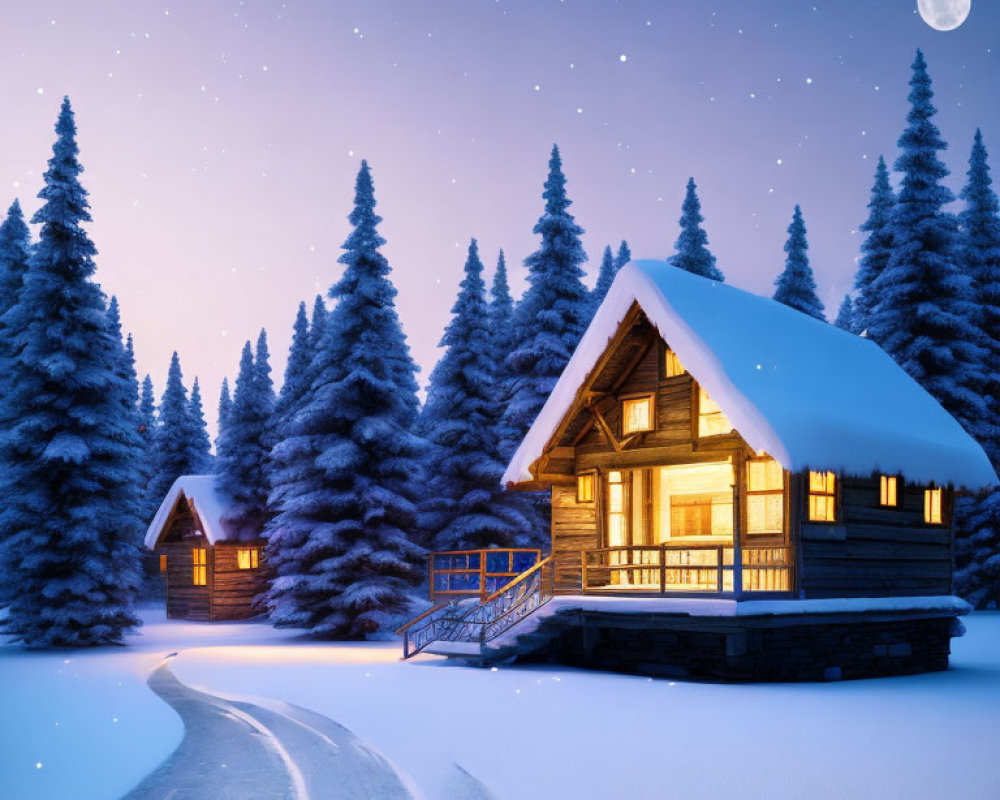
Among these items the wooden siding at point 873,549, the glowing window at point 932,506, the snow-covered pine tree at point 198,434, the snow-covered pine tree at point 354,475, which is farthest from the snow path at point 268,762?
the snow-covered pine tree at point 198,434

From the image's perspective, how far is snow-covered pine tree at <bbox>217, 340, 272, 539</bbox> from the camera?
40.0 metres

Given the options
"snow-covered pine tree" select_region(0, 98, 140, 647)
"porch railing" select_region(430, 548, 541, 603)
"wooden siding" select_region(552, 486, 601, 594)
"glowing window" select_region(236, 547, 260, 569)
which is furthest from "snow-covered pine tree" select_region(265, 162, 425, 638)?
"glowing window" select_region(236, 547, 260, 569)

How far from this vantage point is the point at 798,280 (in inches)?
1689

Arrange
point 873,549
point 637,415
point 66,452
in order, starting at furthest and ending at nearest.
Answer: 1. point 66,452
2. point 637,415
3. point 873,549

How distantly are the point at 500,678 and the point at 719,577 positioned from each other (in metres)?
4.49

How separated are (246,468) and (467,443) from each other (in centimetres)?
1000

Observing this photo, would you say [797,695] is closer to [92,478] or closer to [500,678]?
[500,678]

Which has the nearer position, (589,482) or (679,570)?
(679,570)

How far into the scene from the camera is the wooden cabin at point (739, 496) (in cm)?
1847

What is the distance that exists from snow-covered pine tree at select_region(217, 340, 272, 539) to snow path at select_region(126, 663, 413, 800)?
25.5 metres

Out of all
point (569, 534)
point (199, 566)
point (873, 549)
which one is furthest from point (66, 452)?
point (873, 549)

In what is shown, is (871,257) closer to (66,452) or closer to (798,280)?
(798,280)

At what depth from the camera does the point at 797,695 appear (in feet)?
53.9

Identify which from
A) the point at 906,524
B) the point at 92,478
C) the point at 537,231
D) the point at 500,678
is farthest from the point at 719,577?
the point at 537,231
